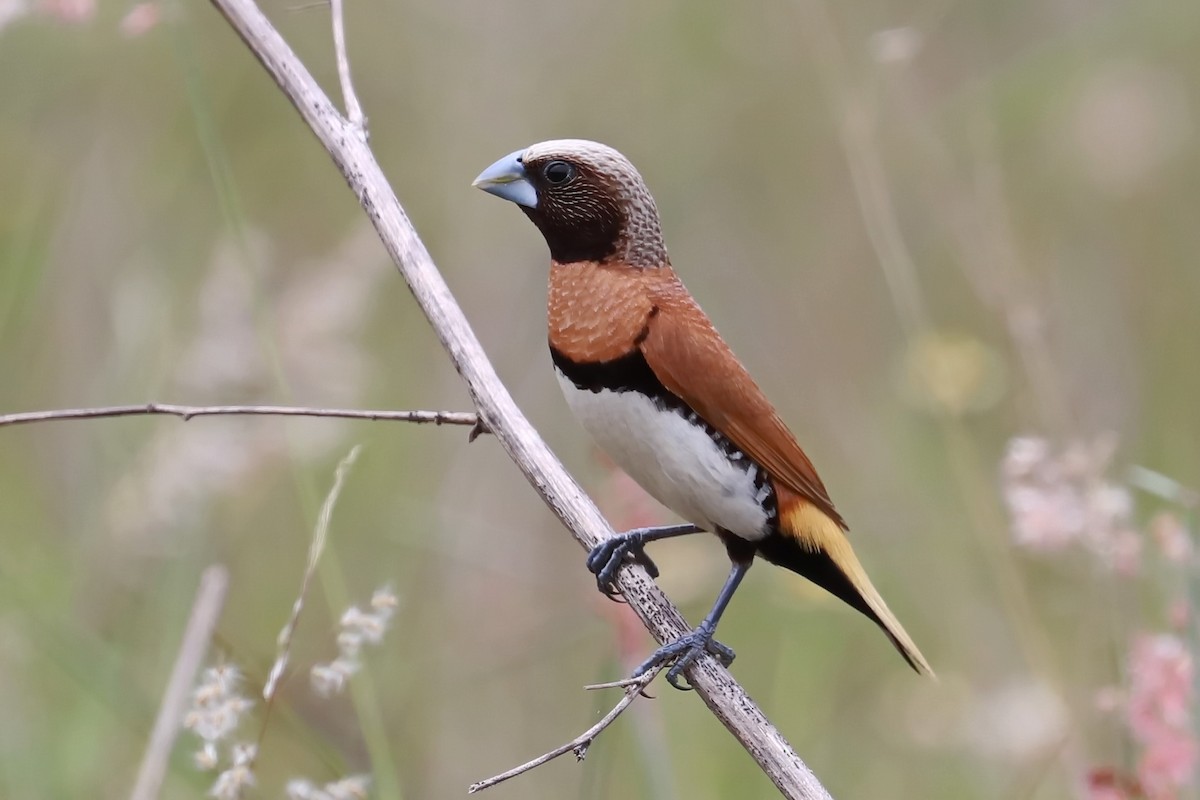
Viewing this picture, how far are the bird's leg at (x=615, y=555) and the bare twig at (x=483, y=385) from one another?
0.05 meters

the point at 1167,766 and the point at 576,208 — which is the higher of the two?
the point at 576,208

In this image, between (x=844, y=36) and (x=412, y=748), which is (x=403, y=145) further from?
(x=412, y=748)

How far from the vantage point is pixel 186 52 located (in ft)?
8.36

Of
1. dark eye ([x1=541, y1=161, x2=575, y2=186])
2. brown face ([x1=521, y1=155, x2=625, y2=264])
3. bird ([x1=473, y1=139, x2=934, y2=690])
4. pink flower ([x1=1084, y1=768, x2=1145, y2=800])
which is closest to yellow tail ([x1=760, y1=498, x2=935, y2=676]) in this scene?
bird ([x1=473, y1=139, x2=934, y2=690])

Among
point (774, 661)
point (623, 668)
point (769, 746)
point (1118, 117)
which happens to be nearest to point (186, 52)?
point (623, 668)

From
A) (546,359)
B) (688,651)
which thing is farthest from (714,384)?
(546,359)

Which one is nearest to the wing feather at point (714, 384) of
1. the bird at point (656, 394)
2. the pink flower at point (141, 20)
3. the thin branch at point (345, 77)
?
the bird at point (656, 394)

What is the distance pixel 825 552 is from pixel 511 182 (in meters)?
0.83

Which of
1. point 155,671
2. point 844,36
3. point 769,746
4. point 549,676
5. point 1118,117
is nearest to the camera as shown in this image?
point 769,746

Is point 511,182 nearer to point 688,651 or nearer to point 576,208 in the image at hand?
point 576,208

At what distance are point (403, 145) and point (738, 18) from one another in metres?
1.24

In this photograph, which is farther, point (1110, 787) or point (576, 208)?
point (576, 208)

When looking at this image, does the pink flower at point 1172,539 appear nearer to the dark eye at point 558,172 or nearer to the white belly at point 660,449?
the white belly at point 660,449

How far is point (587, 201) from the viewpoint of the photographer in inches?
99.7
